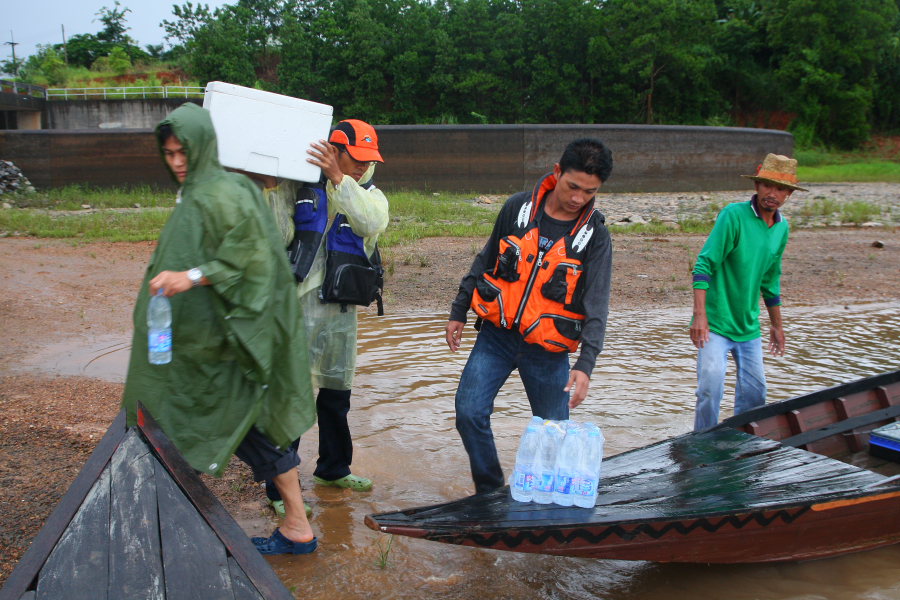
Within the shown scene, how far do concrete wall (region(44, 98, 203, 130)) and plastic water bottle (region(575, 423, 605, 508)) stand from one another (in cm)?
3618

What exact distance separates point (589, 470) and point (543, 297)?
2.57 feet

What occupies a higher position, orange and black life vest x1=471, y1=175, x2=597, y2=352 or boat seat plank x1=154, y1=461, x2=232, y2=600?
orange and black life vest x1=471, y1=175, x2=597, y2=352

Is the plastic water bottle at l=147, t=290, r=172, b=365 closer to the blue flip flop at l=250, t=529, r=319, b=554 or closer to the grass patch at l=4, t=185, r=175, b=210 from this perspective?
the blue flip flop at l=250, t=529, r=319, b=554

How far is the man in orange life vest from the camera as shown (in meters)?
3.52

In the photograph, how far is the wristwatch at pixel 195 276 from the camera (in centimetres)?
284

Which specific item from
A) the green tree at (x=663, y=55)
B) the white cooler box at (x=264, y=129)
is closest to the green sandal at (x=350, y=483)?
the white cooler box at (x=264, y=129)

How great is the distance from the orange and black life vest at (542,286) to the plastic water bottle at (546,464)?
1.23 ft

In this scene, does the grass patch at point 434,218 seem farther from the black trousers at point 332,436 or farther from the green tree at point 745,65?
the green tree at point 745,65

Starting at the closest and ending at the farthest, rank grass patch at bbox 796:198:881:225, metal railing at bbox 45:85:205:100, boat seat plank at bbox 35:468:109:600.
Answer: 1. boat seat plank at bbox 35:468:109:600
2. grass patch at bbox 796:198:881:225
3. metal railing at bbox 45:85:205:100

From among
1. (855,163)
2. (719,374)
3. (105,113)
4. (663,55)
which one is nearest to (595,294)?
(719,374)

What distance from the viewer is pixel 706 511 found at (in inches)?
130

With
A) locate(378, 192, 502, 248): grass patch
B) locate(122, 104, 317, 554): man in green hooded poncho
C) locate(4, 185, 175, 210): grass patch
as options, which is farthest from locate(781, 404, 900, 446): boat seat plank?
locate(4, 185, 175, 210): grass patch

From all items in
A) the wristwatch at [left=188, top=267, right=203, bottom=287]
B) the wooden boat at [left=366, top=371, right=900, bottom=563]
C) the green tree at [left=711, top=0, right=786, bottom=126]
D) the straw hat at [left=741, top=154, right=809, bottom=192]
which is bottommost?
the wooden boat at [left=366, top=371, right=900, bottom=563]

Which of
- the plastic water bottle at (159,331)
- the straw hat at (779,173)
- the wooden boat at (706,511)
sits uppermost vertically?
the straw hat at (779,173)
